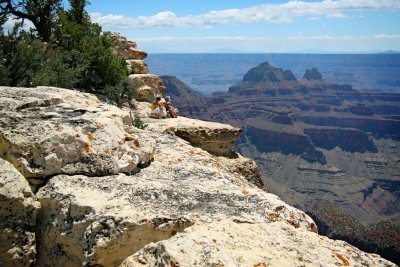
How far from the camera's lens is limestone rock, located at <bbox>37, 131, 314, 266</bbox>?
470cm

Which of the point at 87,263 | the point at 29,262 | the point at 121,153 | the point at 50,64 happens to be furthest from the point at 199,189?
the point at 50,64

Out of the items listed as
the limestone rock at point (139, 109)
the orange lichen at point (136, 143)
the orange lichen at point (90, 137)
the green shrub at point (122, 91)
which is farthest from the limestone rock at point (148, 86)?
the orange lichen at point (90, 137)

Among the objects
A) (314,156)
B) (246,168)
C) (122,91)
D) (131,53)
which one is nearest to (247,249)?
(246,168)

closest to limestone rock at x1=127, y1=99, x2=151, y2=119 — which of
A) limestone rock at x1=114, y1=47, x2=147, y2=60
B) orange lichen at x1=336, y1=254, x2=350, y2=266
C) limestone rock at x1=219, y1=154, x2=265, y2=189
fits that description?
limestone rock at x1=219, y1=154, x2=265, y2=189

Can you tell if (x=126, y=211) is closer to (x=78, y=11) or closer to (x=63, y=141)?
(x=63, y=141)

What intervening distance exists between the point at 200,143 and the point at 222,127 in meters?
0.96

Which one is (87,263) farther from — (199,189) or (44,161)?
(199,189)

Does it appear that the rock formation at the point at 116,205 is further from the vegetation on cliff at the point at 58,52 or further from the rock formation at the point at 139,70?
the rock formation at the point at 139,70

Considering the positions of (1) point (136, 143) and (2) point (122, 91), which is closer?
(1) point (136, 143)

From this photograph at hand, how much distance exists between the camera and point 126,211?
4.88 m

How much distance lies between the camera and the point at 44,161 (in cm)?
540

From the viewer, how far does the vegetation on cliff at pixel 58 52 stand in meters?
12.0

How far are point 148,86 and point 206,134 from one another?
9464 millimetres

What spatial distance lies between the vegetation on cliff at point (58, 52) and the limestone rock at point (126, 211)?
6655 mm
